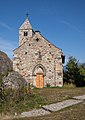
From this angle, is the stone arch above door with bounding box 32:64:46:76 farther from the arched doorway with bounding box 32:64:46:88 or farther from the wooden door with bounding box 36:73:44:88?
the wooden door with bounding box 36:73:44:88

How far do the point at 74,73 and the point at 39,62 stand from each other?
6.36 m

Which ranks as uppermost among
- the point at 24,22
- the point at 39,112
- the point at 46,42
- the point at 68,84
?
the point at 24,22

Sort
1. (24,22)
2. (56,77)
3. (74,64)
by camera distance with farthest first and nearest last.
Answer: (24,22), (74,64), (56,77)

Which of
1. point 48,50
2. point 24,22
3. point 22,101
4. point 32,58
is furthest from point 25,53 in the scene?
point 22,101

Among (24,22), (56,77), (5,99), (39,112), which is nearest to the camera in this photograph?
(39,112)

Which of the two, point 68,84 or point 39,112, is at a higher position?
point 68,84

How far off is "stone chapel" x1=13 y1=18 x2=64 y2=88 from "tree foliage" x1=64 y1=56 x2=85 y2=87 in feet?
11.6

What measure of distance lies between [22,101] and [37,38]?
17.9 metres

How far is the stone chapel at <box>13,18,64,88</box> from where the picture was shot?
103 feet

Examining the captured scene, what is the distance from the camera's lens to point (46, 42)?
31703 millimetres

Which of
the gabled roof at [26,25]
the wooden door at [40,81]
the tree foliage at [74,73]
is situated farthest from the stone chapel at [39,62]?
the gabled roof at [26,25]

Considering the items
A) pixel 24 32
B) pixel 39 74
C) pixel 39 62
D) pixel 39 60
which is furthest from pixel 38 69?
pixel 24 32

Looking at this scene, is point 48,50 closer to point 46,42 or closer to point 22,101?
point 46,42

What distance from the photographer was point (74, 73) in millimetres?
34844
